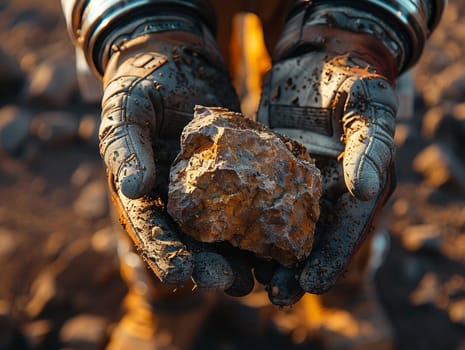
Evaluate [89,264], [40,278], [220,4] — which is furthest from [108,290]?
[220,4]

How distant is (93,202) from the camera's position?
2.72 metres

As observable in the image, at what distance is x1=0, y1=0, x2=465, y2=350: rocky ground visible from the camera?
2.26 m

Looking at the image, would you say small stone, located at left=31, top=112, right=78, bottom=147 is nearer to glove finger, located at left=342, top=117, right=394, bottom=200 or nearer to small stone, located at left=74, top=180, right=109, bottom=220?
small stone, located at left=74, top=180, right=109, bottom=220

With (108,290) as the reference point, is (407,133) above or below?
above

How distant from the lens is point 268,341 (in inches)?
88.4

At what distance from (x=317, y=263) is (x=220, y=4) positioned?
108 centimetres

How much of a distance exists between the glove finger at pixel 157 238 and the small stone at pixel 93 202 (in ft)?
4.44

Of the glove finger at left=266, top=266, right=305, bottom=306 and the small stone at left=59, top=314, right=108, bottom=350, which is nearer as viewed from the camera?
the glove finger at left=266, top=266, right=305, bottom=306

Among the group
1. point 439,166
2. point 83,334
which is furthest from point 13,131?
point 439,166

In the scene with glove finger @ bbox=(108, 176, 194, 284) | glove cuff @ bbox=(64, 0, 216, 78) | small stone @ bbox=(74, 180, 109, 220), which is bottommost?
small stone @ bbox=(74, 180, 109, 220)

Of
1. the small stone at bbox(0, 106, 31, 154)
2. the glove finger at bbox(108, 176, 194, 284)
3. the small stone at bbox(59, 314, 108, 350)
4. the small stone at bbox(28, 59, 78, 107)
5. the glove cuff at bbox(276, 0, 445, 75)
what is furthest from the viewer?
the small stone at bbox(28, 59, 78, 107)

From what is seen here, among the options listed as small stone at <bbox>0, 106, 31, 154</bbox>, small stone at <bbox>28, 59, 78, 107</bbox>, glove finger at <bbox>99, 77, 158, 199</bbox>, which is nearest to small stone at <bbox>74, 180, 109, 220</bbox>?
small stone at <bbox>0, 106, 31, 154</bbox>

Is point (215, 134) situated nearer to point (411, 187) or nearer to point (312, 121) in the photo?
point (312, 121)

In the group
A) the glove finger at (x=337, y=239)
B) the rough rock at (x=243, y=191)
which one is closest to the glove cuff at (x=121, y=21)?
the rough rock at (x=243, y=191)
